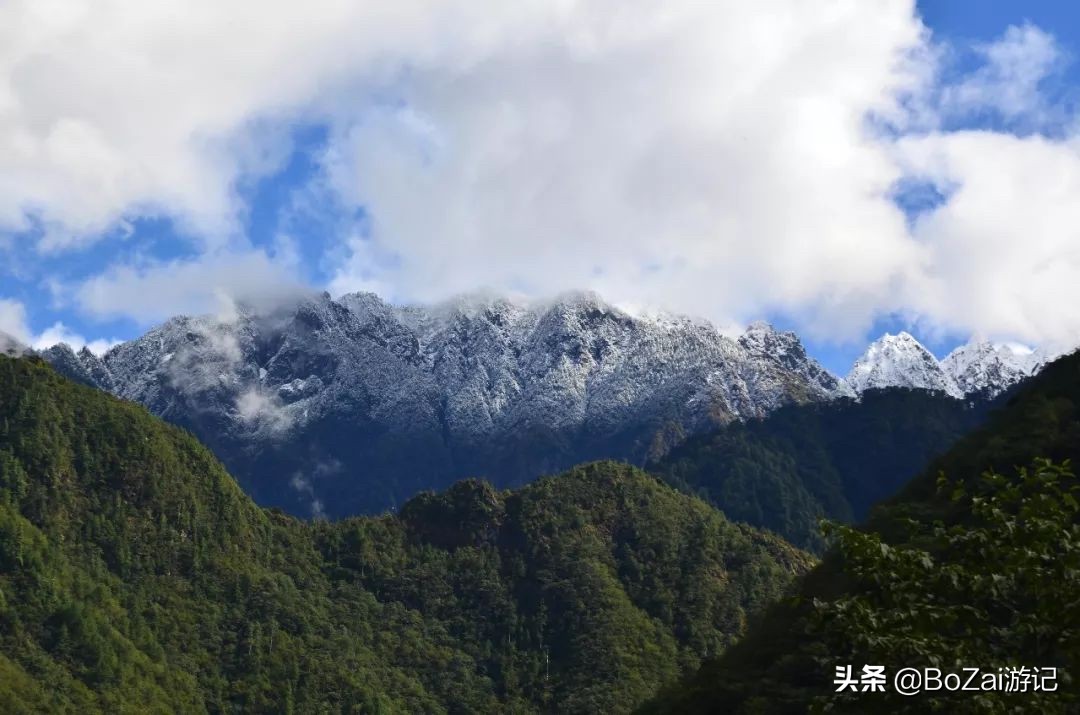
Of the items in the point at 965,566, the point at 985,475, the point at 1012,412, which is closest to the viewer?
the point at 985,475

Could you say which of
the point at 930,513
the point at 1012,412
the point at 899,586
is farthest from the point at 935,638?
the point at 1012,412

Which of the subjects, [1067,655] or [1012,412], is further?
[1012,412]

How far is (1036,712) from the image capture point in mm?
27219

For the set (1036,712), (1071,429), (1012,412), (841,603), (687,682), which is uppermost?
(1012,412)

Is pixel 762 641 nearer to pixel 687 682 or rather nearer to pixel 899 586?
pixel 687 682

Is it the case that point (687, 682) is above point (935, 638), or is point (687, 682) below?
above

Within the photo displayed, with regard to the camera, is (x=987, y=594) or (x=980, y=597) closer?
(x=987, y=594)

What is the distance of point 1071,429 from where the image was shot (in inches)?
5935

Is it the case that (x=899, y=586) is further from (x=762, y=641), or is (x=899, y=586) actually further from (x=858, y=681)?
(x=762, y=641)

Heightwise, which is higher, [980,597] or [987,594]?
[980,597]

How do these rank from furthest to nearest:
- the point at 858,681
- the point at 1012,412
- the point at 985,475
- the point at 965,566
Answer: the point at 1012,412 → the point at 858,681 → the point at 965,566 → the point at 985,475

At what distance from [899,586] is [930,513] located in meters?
126

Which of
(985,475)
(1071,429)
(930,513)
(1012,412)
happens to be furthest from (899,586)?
(1012,412)

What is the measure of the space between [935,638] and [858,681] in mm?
4924
